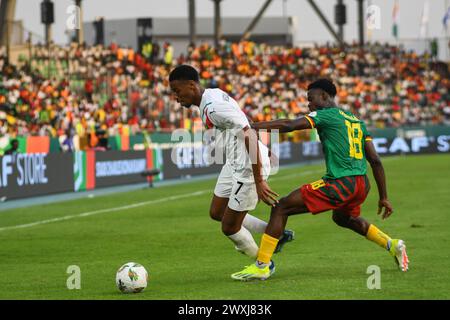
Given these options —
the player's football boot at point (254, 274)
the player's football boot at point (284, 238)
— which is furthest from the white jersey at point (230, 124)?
the player's football boot at point (254, 274)

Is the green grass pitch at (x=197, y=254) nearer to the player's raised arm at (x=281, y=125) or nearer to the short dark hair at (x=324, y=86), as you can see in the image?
the player's raised arm at (x=281, y=125)

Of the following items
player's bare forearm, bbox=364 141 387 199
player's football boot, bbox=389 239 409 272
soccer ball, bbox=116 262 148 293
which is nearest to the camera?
soccer ball, bbox=116 262 148 293

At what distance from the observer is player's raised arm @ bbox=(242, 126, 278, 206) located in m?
9.84

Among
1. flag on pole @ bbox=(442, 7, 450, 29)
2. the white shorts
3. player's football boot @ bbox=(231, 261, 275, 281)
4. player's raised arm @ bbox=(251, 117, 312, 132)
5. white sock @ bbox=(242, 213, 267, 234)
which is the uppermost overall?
flag on pole @ bbox=(442, 7, 450, 29)

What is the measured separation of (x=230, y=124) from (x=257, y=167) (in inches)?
19.3

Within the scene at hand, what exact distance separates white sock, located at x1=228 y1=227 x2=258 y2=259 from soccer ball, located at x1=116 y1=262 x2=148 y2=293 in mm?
1397

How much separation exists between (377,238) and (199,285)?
2.09m

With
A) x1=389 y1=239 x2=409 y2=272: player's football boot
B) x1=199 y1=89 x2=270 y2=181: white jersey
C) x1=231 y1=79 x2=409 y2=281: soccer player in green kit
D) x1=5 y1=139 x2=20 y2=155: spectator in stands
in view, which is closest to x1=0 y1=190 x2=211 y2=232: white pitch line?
x1=5 y1=139 x2=20 y2=155: spectator in stands

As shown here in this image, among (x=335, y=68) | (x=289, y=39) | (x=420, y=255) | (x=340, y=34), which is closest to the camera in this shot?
(x=420, y=255)

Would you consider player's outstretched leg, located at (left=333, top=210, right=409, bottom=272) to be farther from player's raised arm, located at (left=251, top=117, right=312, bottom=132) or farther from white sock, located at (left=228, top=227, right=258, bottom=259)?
player's raised arm, located at (left=251, top=117, right=312, bottom=132)

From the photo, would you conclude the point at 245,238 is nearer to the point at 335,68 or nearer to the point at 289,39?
the point at 335,68

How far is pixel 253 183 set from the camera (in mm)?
10539
